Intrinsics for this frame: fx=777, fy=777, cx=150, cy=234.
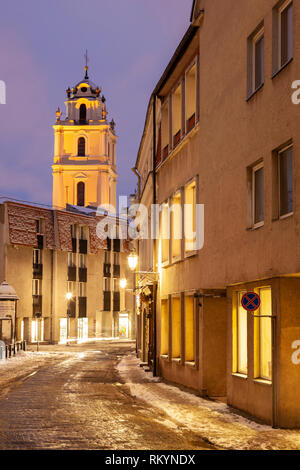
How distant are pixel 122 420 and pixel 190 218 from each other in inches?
345

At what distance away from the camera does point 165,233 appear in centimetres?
2559

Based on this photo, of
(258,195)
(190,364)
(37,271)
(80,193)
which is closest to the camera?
(258,195)

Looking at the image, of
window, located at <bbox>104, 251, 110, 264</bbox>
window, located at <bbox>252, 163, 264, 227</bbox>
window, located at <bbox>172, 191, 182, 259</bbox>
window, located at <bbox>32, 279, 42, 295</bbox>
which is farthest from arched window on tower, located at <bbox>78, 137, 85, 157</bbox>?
window, located at <bbox>252, 163, 264, 227</bbox>

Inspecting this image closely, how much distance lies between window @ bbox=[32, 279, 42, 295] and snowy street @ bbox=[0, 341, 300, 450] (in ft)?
148

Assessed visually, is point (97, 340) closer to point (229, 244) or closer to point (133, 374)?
point (133, 374)

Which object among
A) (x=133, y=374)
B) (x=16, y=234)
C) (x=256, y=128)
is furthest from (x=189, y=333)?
(x=16, y=234)

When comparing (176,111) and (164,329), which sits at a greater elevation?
(176,111)

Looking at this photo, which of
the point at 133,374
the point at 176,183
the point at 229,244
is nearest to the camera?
the point at 229,244

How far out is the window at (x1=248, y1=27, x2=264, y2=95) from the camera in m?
15.3

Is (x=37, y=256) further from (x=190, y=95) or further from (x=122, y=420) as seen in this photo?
(x=122, y=420)

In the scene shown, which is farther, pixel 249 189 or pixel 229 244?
pixel 229 244

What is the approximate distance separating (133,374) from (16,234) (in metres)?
37.7

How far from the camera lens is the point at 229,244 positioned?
16.9 m

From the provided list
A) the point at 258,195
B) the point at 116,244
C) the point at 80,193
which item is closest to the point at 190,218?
the point at 258,195
